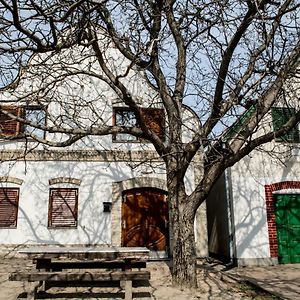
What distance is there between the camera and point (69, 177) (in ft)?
39.1

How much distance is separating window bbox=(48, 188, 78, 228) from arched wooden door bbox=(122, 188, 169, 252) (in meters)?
1.57

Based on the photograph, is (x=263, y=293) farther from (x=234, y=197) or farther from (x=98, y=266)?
(x=234, y=197)

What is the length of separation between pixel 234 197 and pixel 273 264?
2.27 m

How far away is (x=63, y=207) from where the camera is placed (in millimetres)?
11766

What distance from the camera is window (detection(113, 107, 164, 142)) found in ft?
40.4

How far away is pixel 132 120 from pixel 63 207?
143 inches

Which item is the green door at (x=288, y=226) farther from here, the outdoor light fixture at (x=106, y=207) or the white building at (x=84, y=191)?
the outdoor light fixture at (x=106, y=207)

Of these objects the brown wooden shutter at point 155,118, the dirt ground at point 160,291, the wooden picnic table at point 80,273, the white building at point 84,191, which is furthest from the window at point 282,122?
the wooden picnic table at point 80,273

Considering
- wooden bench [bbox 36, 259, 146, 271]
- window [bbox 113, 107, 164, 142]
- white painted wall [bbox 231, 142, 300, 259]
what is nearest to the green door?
white painted wall [bbox 231, 142, 300, 259]

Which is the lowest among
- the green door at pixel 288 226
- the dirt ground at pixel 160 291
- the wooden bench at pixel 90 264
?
the dirt ground at pixel 160 291

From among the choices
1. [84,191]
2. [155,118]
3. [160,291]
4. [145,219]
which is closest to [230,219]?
[145,219]

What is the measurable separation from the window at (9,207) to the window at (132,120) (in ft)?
12.0

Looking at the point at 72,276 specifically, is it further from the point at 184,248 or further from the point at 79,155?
the point at 79,155

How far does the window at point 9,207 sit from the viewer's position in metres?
11.6
